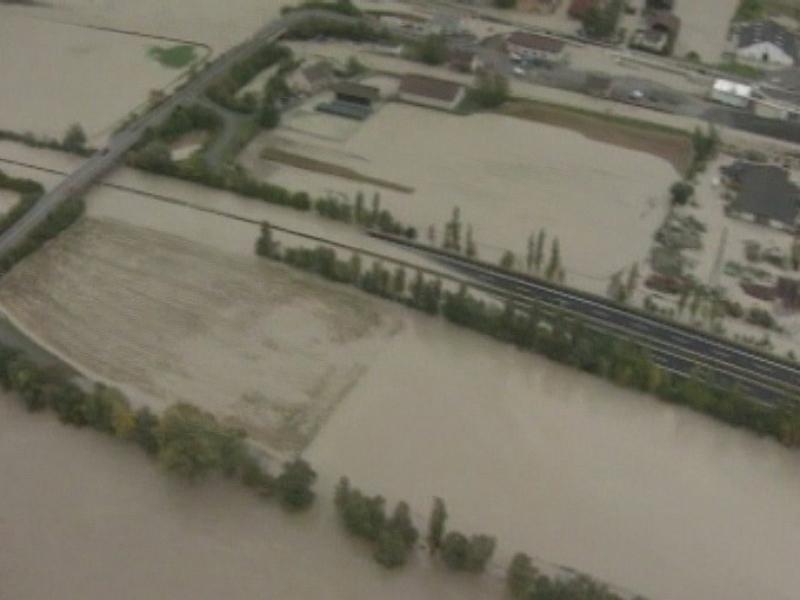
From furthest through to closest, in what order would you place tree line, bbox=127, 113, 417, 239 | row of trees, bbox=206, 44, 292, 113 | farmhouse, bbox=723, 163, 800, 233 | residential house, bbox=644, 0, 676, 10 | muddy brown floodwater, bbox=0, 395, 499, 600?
residential house, bbox=644, 0, 676, 10 → row of trees, bbox=206, 44, 292, 113 → farmhouse, bbox=723, 163, 800, 233 → tree line, bbox=127, 113, 417, 239 → muddy brown floodwater, bbox=0, 395, 499, 600

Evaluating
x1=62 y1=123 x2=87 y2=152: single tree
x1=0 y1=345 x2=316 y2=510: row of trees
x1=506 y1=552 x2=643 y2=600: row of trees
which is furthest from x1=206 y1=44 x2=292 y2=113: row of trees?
x1=506 y1=552 x2=643 y2=600: row of trees

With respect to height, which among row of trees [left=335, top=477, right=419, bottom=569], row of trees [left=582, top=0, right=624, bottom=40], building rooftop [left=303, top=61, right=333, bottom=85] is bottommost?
row of trees [left=335, top=477, right=419, bottom=569]

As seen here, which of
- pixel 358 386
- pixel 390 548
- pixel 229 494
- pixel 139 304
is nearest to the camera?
pixel 390 548

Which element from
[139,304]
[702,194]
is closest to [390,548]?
[139,304]

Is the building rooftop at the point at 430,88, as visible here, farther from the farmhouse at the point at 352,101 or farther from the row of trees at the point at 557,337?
the row of trees at the point at 557,337

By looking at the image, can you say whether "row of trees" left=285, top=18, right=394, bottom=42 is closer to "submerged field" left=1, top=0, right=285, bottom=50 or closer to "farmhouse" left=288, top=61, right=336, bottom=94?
"submerged field" left=1, top=0, right=285, bottom=50

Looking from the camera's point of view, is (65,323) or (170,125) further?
(170,125)

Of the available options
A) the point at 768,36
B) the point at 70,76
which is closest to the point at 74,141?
the point at 70,76

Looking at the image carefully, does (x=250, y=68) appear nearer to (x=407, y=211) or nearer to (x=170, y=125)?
(x=170, y=125)
